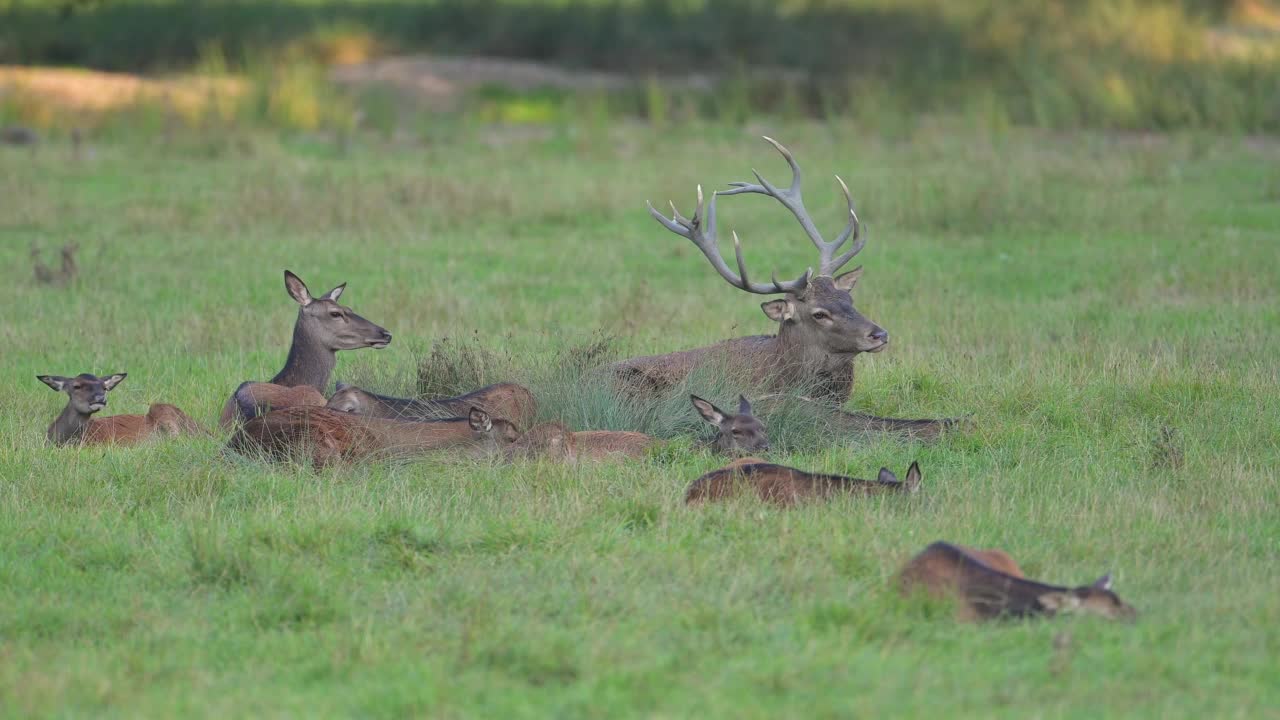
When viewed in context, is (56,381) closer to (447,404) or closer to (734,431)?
(447,404)

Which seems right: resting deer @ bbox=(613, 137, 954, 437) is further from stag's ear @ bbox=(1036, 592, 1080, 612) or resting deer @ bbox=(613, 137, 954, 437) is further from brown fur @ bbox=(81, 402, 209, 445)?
stag's ear @ bbox=(1036, 592, 1080, 612)

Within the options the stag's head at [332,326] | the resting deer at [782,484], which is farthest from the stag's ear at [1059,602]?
the stag's head at [332,326]

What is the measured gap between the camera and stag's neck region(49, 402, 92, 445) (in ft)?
24.4

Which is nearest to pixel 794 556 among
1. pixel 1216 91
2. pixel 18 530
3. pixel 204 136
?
pixel 18 530

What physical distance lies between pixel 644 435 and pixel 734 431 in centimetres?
42

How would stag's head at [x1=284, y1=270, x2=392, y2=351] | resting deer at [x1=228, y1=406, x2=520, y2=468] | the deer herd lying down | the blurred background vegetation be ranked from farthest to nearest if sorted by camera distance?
the blurred background vegetation → stag's head at [x1=284, y1=270, x2=392, y2=351] → resting deer at [x1=228, y1=406, x2=520, y2=468] → the deer herd lying down

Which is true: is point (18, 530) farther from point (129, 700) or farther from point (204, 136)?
point (204, 136)

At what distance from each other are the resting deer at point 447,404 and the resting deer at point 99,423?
691 millimetres

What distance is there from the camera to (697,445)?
7.30 meters

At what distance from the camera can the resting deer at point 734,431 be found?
7.11 meters

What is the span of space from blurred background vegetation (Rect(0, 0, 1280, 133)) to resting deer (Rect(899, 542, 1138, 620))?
14.4 metres

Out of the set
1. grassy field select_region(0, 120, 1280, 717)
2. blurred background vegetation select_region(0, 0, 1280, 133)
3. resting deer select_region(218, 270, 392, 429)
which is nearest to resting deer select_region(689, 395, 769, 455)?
grassy field select_region(0, 120, 1280, 717)

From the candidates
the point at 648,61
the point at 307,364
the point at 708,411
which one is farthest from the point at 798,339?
the point at 648,61

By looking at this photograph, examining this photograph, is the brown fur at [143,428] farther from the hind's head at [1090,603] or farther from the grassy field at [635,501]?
the hind's head at [1090,603]
